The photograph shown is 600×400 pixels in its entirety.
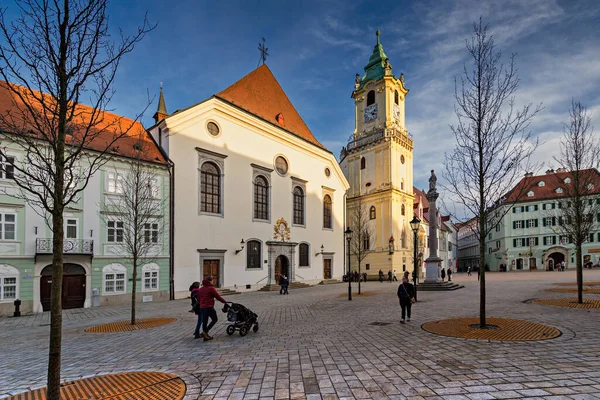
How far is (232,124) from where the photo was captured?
93.9 ft

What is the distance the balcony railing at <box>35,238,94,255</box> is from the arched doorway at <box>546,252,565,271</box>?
208 ft

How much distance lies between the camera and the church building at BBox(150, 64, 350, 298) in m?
24.7

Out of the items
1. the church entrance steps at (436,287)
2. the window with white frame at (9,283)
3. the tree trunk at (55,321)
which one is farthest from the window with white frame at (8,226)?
the church entrance steps at (436,287)

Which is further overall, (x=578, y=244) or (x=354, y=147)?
(x=354, y=147)

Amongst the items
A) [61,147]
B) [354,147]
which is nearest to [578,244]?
[61,147]

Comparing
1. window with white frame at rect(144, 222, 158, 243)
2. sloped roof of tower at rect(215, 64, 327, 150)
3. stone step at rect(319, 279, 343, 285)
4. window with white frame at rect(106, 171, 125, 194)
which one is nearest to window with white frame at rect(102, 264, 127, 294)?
window with white frame at rect(144, 222, 158, 243)

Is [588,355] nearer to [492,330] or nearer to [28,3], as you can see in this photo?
[492,330]

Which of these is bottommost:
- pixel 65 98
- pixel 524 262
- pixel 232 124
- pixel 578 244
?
pixel 524 262

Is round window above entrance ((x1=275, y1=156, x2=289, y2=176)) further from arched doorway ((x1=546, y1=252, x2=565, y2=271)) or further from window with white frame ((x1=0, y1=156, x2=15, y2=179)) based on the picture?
arched doorway ((x1=546, y1=252, x2=565, y2=271))

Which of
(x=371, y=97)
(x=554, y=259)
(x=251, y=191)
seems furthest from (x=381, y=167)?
(x=554, y=259)

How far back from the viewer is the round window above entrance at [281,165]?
32.3m

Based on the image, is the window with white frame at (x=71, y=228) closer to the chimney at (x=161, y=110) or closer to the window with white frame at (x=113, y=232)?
the window with white frame at (x=113, y=232)

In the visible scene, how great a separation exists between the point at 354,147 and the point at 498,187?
40.2m

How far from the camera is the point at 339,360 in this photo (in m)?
6.93
